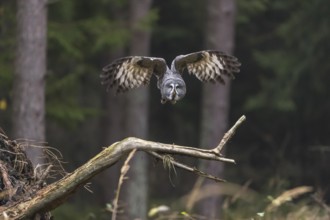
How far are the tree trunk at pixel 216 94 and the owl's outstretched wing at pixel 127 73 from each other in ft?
33.4

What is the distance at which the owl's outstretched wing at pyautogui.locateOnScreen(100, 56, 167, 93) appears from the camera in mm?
9320

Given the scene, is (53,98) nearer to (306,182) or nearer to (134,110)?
(134,110)

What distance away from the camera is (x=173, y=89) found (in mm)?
8664

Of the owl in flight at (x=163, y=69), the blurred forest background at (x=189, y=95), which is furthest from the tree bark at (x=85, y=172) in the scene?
the blurred forest background at (x=189, y=95)

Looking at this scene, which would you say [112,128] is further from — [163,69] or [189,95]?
[163,69]

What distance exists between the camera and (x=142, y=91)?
20281 millimetres

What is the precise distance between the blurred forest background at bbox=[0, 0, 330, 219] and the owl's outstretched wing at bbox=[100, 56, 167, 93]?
23.5ft

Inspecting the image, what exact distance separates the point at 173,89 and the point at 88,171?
1932 mm

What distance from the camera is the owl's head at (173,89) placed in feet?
28.2

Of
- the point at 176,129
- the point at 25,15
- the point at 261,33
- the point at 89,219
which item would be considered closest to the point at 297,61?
the point at 261,33

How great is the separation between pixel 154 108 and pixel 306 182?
5047mm

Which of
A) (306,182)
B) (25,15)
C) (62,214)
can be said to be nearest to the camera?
(25,15)

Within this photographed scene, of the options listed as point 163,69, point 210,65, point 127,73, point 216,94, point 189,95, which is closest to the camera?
point 163,69

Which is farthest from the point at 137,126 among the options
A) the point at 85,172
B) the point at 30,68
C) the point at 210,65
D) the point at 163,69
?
the point at 85,172
